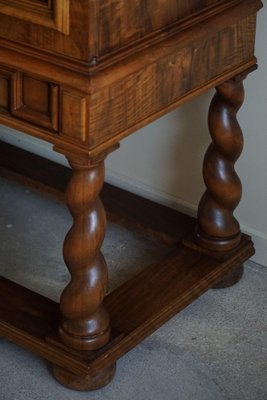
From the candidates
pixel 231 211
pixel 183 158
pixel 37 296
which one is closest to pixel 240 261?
pixel 231 211

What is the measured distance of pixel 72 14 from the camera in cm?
140

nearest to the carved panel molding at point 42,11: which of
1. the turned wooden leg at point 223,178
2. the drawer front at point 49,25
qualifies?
the drawer front at point 49,25

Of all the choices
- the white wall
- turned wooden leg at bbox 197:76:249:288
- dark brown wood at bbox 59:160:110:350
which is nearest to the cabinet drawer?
dark brown wood at bbox 59:160:110:350

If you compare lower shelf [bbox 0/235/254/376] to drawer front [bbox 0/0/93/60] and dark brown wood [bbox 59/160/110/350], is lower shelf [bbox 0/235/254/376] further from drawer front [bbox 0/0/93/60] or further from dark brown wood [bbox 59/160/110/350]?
drawer front [bbox 0/0/93/60]

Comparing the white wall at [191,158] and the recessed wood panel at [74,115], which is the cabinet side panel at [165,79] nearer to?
the recessed wood panel at [74,115]

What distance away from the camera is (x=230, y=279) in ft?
6.56

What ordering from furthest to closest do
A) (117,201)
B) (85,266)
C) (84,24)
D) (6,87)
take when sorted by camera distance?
1. (117,201)
2. (85,266)
3. (6,87)
4. (84,24)

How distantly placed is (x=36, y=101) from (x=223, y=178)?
51cm

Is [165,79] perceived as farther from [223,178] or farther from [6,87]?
[223,178]

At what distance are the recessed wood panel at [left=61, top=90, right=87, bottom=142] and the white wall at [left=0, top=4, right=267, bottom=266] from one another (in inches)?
21.4

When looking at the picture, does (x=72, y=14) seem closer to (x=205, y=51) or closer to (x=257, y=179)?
(x=205, y=51)

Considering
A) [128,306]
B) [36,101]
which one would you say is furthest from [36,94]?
[128,306]

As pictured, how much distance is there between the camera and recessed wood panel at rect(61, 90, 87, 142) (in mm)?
1439

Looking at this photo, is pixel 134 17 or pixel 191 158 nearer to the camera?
pixel 134 17
